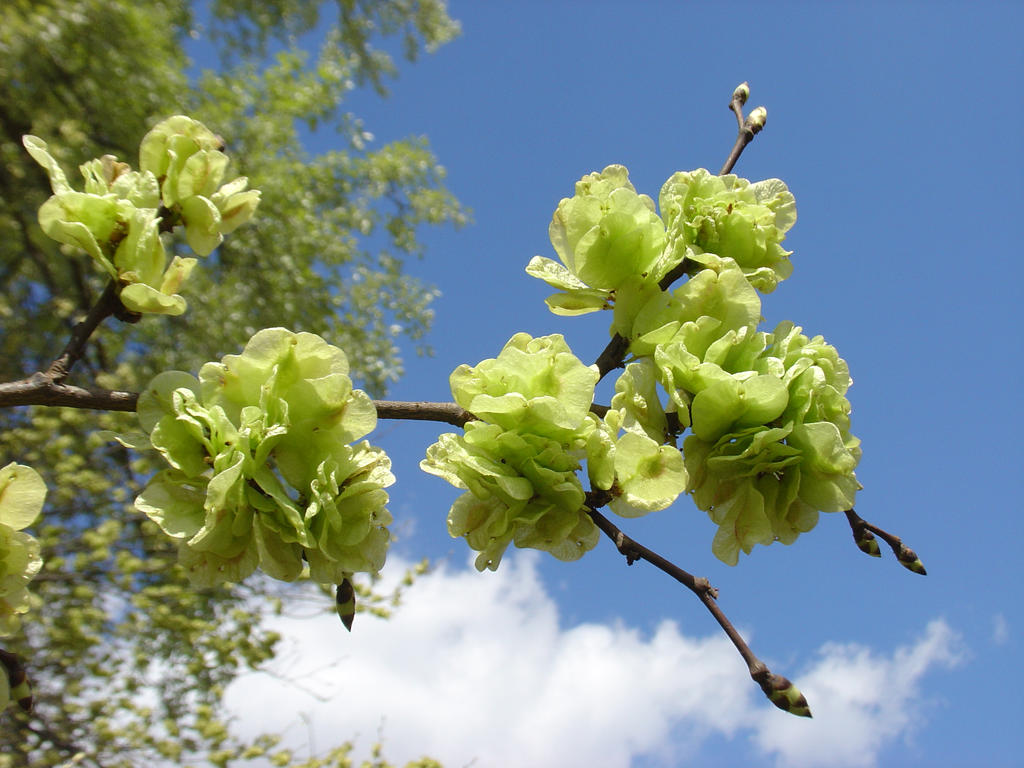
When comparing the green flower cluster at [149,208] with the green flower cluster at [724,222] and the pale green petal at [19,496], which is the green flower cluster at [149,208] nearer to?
the pale green petal at [19,496]

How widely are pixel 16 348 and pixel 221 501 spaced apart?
6536 mm

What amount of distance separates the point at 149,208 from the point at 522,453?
3.35 feet

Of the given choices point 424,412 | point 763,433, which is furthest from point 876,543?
point 424,412

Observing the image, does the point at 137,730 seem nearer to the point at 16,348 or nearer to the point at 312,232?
the point at 16,348

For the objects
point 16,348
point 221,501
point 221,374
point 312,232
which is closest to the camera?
point 221,501

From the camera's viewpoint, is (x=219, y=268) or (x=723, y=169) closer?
(x=723, y=169)

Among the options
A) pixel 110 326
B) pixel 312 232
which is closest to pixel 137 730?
pixel 110 326

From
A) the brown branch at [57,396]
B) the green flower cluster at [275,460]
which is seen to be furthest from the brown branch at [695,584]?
the brown branch at [57,396]

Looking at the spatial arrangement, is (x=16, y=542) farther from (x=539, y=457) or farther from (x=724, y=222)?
(x=724, y=222)

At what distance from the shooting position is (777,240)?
1.83m

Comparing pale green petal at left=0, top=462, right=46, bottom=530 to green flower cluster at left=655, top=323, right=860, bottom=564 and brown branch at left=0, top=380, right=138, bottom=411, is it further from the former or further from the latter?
green flower cluster at left=655, top=323, right=860, bottom=564

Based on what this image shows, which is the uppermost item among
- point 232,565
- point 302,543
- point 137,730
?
point 302,543

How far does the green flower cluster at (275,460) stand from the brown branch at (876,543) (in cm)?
107

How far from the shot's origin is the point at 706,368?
1.41m
